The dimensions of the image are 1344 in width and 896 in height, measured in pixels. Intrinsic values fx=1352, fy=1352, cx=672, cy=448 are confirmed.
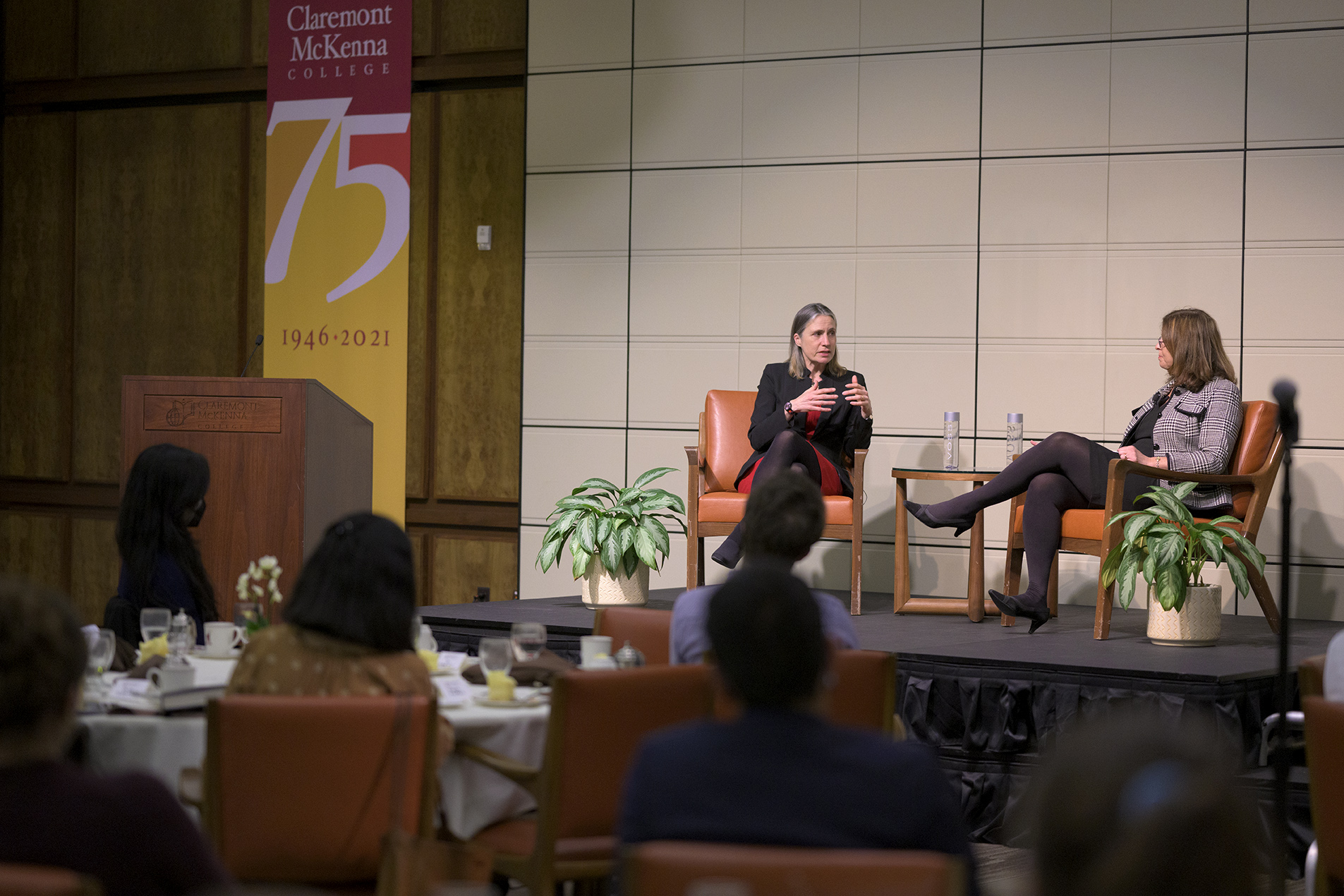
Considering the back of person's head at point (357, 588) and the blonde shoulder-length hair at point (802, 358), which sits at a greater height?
the blonde shoulder-length hair at point (802, 358)

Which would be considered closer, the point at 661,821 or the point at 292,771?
the point at 661,821

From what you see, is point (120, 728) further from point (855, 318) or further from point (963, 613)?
point (855, 318)

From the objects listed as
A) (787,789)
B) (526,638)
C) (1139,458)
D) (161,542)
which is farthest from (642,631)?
(1139,458)

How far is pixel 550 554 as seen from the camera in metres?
5.59

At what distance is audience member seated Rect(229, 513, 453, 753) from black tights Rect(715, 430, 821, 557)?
3.02 m

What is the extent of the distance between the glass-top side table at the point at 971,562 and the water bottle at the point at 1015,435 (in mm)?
116

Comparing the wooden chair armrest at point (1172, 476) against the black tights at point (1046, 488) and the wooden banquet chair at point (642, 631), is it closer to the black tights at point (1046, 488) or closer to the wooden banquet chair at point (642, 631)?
Result: the black tights at point (1046, 488)

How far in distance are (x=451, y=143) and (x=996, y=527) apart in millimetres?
3545

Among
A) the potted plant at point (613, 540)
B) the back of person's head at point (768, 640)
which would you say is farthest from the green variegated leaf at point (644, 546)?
the back of person's head at point (768, 640)

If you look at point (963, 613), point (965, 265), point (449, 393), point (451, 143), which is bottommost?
point (963, 613)

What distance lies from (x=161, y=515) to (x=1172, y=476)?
3.27m

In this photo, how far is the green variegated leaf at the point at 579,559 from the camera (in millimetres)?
5418

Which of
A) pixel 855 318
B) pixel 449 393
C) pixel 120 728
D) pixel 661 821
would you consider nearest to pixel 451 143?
pixel 449 393

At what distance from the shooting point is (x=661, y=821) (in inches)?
58.4
